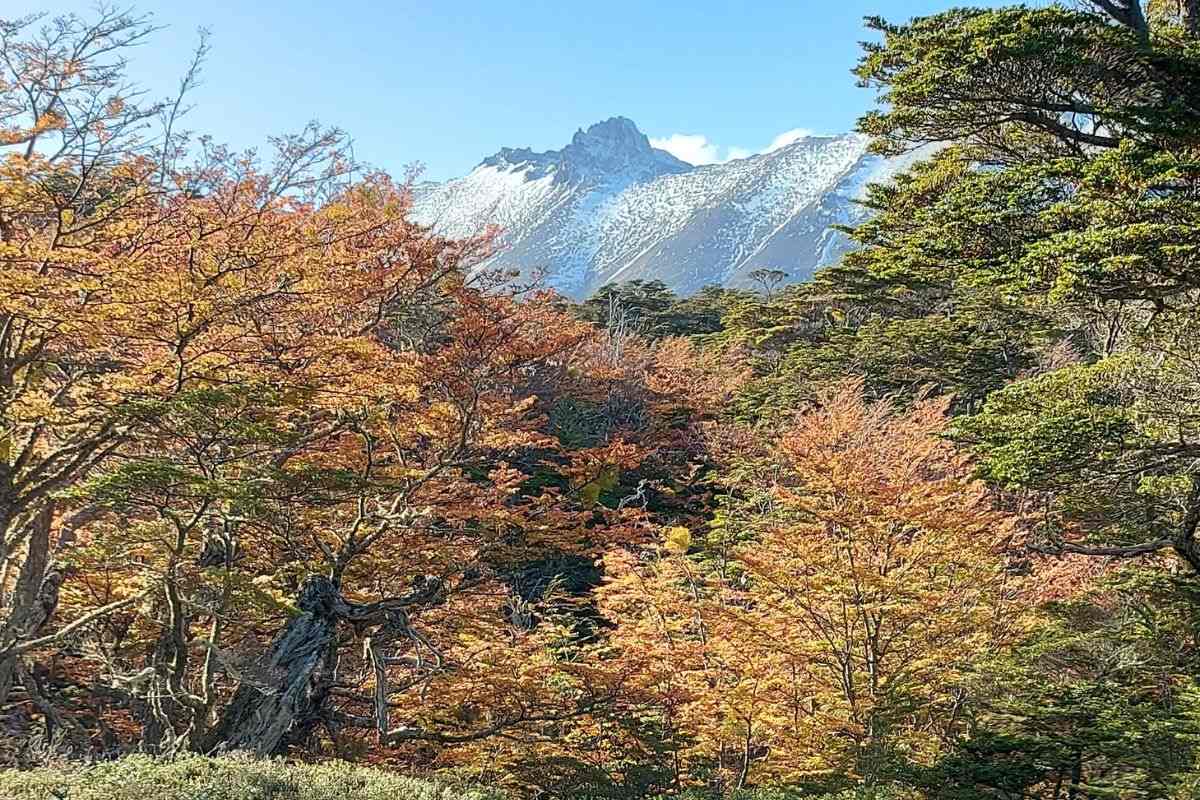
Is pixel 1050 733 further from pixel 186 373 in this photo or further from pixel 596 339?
pixel 596 339

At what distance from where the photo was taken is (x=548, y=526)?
12.1m

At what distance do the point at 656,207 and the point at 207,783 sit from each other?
452ft

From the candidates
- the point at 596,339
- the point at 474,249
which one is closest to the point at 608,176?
the point at 596,339

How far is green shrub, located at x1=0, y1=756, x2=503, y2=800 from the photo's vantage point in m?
4.10

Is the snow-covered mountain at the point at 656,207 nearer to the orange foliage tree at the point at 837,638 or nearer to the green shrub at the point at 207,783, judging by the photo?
the orange foliage tree at the point at 837,638

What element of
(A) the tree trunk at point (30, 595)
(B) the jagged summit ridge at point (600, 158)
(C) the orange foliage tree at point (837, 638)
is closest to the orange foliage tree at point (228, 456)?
(A) the tree trunk at point (30, 595)

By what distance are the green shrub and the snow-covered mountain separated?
84096mm

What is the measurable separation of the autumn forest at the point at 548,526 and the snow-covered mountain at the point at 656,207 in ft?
261

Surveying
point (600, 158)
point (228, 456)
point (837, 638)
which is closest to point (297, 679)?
point (228, 456)

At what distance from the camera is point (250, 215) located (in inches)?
281

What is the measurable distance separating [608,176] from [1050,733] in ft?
513

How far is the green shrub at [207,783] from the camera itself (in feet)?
13.4

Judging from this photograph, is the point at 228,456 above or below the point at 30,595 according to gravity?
above

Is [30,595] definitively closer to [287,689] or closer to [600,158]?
[287,689]
